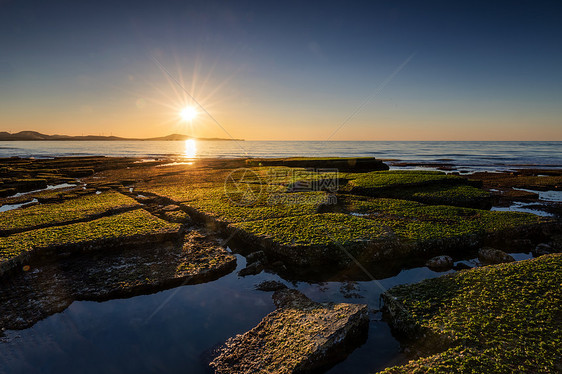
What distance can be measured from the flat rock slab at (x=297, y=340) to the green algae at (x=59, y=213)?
11.4 metres

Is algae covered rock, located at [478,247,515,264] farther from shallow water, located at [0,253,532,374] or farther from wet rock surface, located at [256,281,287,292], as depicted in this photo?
wet rock surface, located at [256,281,287,292]

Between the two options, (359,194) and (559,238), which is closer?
(559,238)

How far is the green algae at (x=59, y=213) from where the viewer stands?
12.1 metres

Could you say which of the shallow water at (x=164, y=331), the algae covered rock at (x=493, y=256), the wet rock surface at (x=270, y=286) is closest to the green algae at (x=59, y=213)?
the shallow water at (x=164, y=331)

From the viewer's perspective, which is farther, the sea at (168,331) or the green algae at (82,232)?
the green algae at (82,232)

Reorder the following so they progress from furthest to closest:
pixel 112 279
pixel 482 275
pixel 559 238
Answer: pixel 559 238
pixel 112 279
pixel 482 275

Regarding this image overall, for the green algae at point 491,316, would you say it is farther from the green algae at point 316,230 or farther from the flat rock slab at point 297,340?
the green algae at point 316,230

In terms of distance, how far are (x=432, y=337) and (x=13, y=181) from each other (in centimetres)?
3909

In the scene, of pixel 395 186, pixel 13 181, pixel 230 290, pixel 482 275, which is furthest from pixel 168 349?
pixel 13 181

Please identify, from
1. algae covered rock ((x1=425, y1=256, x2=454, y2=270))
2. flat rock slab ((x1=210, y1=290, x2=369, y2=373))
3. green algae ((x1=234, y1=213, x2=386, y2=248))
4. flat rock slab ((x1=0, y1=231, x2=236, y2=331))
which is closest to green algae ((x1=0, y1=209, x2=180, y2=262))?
flat rock slab ((x1=0, y1=231, x2=236, y2=331))

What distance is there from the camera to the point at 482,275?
7.50m

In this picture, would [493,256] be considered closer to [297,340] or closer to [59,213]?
[297,340]

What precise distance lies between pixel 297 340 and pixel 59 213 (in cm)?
1436

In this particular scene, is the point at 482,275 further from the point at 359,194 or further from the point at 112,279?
the point at 359,194
